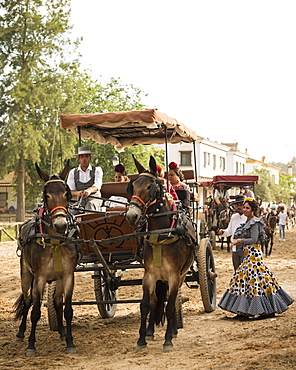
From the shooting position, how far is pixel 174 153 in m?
60.4

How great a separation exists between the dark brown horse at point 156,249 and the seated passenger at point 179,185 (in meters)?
1.80

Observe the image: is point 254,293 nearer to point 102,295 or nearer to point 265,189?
point 102,295

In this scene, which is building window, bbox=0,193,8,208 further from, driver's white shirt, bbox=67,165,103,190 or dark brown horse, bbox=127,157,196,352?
dark brown horse, bbox=127,157,196,352

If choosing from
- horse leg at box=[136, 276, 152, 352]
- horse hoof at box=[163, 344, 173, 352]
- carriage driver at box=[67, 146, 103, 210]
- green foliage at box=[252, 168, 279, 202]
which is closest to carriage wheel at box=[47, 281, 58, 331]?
carriage driver at box=[67, 146, 103, 210]

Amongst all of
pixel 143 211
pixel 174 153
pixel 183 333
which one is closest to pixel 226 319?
pixel 183 333

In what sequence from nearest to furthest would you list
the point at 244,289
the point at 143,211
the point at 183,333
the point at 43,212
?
1. the point at 143,211
2. the point at 43,212
3. the point at 183,333
4. the point at 244,289

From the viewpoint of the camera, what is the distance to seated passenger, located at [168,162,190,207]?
9625mm

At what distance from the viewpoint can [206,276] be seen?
9906 millimetres

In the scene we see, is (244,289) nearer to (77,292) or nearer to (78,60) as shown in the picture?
(77,292)

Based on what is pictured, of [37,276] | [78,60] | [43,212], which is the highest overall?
[78,60]

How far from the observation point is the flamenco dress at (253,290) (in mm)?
9016

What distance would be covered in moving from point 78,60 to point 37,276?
35.1 metres

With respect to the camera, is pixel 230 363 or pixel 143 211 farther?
pixel 143 211

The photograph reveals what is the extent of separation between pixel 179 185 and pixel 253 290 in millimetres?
2162
